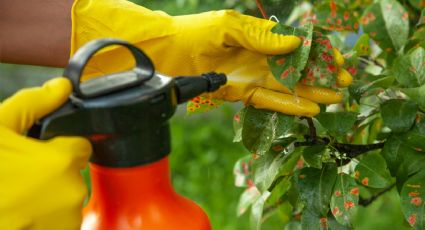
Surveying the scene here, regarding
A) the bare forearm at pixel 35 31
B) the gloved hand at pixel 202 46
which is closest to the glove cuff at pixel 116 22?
the gloved hand at pixel 202 46

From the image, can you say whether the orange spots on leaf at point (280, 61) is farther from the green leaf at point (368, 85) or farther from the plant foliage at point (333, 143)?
the green leaf at point (368, 85)

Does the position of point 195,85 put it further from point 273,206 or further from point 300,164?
point 273,206

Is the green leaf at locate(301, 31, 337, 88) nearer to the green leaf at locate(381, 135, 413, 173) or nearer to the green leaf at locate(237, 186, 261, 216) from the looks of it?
the green leaf at locate(381, 135, 413, 173)

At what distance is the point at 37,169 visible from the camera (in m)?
0.76

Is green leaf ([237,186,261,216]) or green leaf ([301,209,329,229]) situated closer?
green leaf ([301,209,329,229])

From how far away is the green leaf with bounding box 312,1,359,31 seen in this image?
148 cm

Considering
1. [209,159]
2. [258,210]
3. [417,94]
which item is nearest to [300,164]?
[258,210]

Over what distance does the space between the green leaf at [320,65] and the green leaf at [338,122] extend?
8cm

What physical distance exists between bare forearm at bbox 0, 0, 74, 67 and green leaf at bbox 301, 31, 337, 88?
56 centimetres

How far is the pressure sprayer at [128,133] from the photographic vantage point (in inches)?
30.8

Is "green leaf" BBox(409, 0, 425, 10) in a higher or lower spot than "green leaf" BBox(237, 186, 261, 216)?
higher

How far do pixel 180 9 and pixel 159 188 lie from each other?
1762 millimetres

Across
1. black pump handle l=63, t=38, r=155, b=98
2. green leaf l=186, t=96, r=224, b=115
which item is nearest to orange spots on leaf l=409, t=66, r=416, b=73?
green leaf l=186, t=96, r=224, b=115

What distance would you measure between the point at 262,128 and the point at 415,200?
0.98 ft
